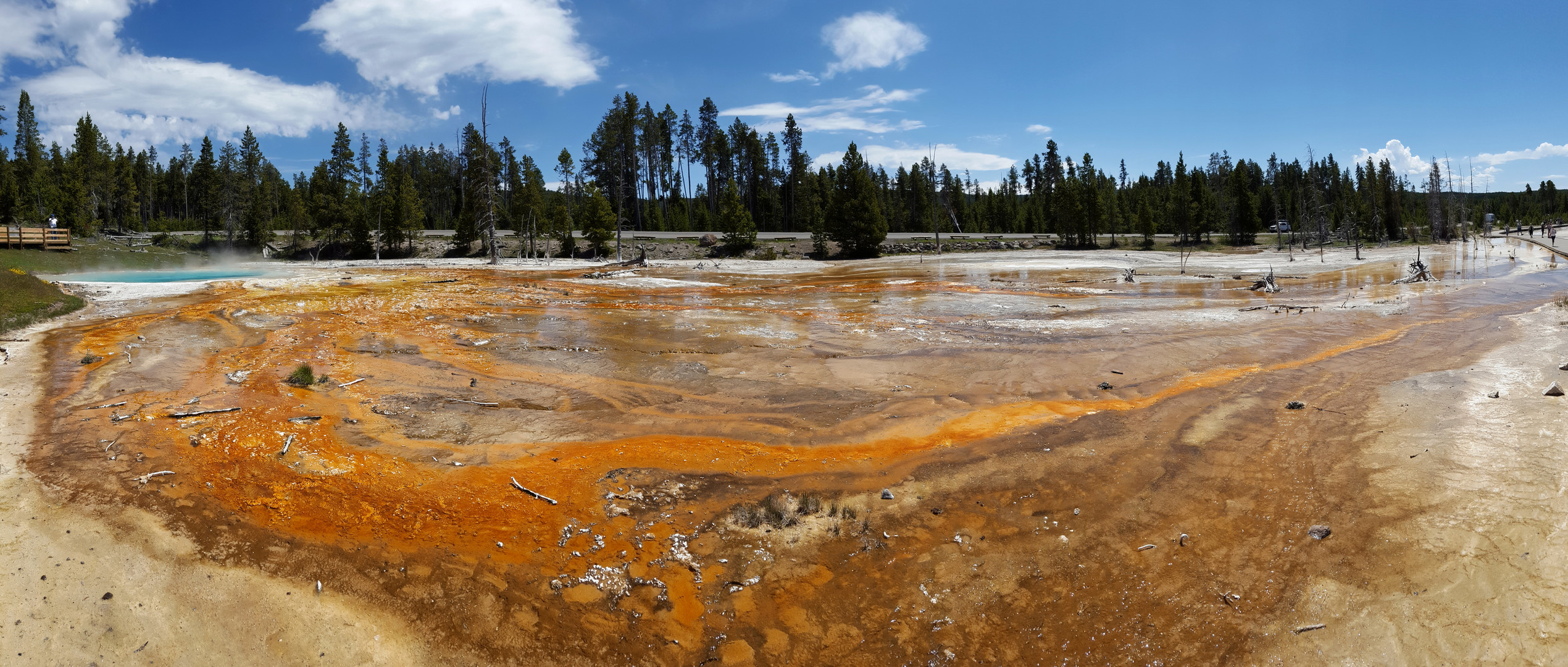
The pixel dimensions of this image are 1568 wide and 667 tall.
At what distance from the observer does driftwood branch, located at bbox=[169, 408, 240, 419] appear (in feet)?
30.1

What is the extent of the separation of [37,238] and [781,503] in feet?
154

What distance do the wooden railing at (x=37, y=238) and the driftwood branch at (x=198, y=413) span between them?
38.4 metres

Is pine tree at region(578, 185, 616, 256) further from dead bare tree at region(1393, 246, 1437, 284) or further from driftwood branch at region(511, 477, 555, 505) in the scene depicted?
driftwood branch at region(511, 477, 555, 505)

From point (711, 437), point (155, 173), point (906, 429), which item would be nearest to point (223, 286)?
point (711, 437)

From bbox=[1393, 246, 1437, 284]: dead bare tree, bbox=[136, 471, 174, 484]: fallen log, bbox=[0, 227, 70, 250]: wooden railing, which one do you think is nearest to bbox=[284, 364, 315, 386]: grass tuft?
bbox=[136, 471, 174, 484]: fallen log

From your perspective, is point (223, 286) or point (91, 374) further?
point (223, 286)

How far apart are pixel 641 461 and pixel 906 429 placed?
11.6 ft

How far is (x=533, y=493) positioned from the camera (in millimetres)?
7137

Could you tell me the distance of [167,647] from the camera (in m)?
4.61

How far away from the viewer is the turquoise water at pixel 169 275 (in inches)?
1218

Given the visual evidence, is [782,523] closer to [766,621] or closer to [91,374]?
[766,621]

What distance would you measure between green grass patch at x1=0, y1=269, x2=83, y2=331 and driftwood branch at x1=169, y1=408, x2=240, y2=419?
9898 millimetres

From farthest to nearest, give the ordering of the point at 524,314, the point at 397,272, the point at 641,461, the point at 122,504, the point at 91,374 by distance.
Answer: the point at 397,272
the point at 524,314
the point at 91,374
the point at 641,461
the point at 122,504

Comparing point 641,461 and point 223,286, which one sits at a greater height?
point 223,286
